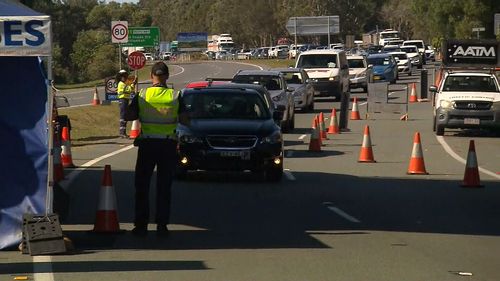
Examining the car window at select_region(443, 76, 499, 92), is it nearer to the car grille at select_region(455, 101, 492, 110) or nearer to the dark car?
the car grille at select_region(455, 101, 492, 110)

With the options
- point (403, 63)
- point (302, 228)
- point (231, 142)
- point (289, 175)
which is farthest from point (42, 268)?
point (403, 63)

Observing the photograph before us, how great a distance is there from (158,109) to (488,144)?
55.1 feet

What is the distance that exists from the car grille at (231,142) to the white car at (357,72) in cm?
3431

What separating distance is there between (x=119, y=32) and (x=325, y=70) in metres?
10.1

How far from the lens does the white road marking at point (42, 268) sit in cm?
982

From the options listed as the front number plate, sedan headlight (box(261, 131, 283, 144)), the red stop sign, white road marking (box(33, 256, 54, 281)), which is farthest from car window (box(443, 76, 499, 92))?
white road marking (box(33, 256, 54, 281))

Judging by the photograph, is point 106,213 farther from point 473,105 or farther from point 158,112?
point 473,105

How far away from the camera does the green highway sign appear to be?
142 feet

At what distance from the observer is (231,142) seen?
703 inches

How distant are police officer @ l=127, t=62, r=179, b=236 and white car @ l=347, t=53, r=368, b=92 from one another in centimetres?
3980

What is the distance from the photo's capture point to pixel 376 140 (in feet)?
92.9

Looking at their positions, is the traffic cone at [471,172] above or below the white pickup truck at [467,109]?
above

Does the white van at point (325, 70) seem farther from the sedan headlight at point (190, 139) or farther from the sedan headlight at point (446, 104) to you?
the sedan headlight at point (190, 139)

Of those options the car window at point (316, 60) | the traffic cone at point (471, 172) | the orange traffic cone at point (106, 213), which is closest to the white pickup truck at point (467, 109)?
the traffic cone at point (471, 172)
